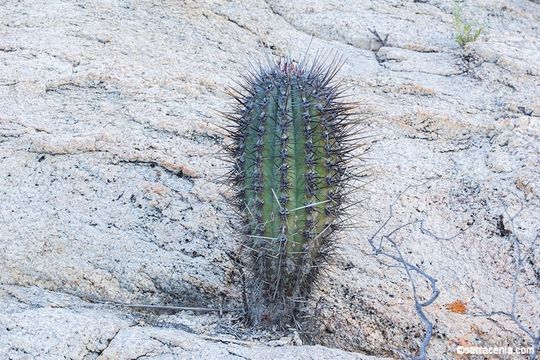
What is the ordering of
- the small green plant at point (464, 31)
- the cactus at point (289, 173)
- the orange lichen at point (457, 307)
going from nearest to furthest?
the cactus at point (289, 173), the orange lichen at point (457, 307), the small green plant at point (464, 31)

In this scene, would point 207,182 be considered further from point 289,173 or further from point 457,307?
point 457,307

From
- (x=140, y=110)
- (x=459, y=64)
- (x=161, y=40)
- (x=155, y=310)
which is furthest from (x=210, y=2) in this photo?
(x=155, y=310)

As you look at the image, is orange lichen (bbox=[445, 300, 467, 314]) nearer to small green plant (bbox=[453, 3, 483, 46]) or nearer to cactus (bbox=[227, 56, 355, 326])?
cactus (bbox=[227, 56, 355, 326])

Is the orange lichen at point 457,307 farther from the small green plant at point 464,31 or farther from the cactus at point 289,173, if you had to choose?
the small green plant at point 464,31

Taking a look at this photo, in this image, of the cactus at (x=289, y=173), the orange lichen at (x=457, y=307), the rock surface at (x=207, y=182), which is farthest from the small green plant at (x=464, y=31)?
the cactus at (x=289, y=173)

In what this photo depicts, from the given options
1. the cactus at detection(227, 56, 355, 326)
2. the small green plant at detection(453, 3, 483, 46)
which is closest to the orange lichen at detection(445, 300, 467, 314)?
the cactus at detection(227, 56, 355, 326)

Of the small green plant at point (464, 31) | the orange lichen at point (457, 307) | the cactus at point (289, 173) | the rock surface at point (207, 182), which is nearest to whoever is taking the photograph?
the cactus at point (289, 173)

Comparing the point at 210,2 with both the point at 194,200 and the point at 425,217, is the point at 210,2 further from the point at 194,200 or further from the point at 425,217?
the point at 425,217

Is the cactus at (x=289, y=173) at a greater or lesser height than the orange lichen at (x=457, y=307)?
greater
